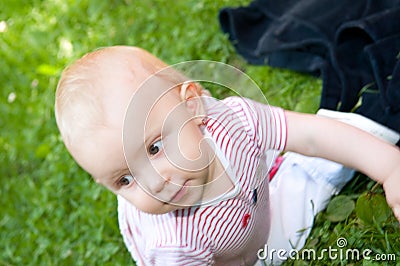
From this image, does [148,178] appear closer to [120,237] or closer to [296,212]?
[296,212]

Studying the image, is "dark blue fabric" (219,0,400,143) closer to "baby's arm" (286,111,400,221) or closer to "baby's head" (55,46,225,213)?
"baby's arm" (286,111,400,221)

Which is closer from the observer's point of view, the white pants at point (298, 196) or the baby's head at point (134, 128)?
the baby's head at point (134, 128)

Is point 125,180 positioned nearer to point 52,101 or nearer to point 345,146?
point 345,146

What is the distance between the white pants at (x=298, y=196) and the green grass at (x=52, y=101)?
0.03 metres

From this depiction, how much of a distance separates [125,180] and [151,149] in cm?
10

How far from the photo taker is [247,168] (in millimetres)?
1552

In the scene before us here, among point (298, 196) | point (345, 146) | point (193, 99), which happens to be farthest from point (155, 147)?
point (298, 196)

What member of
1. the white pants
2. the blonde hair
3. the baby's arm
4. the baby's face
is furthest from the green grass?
the blonde hair

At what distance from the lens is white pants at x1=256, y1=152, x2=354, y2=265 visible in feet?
5.86

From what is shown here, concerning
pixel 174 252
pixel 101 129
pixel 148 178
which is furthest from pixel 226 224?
pixel 101 129

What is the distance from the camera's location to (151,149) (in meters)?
1.37

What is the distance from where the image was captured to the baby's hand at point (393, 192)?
1522 mm

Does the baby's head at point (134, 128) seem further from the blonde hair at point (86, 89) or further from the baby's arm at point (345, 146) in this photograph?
the baby's arm at point (345, 146)

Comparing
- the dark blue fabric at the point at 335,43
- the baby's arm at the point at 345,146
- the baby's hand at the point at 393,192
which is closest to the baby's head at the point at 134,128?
the baby's arm at the point at 345,146
